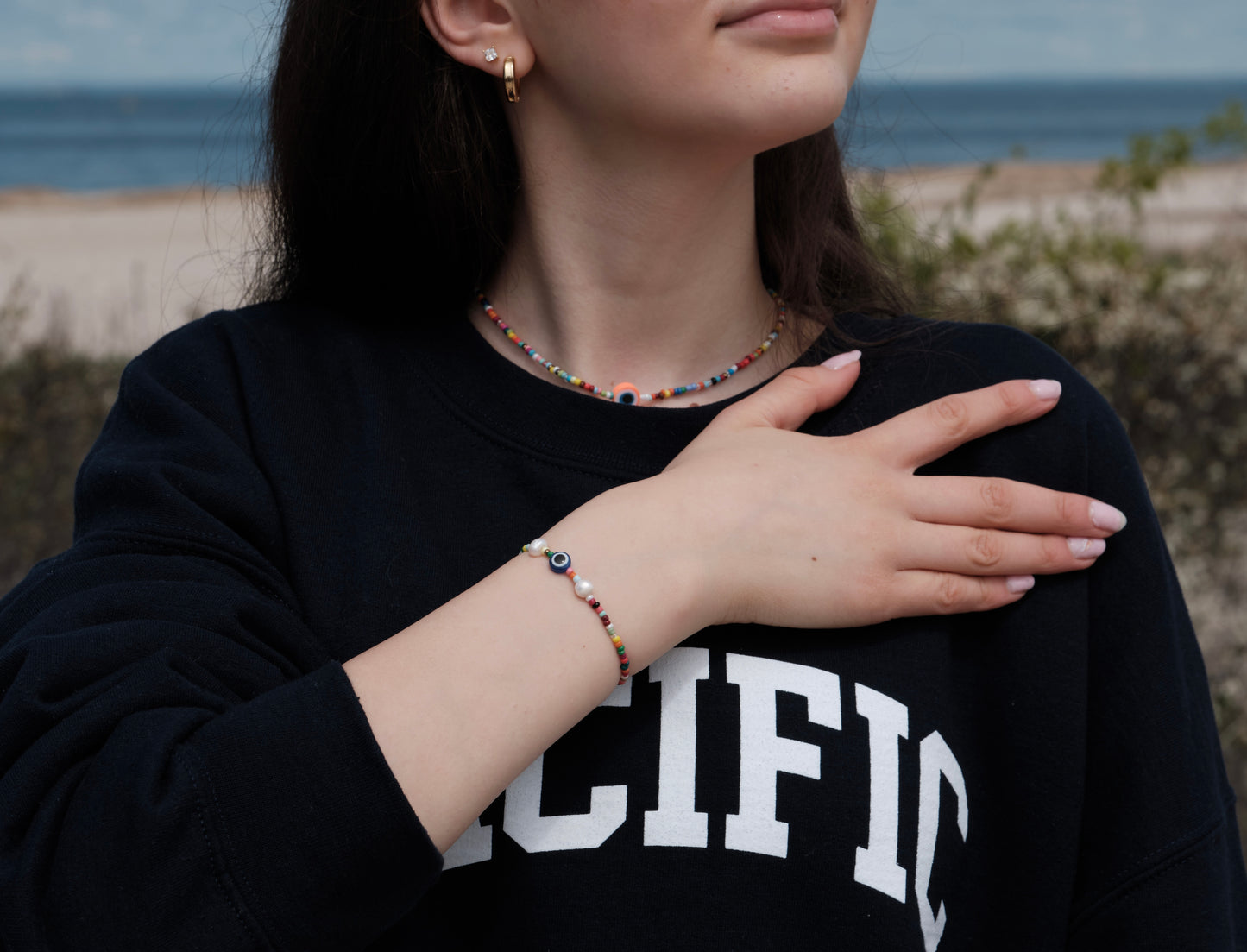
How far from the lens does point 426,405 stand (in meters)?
1.40

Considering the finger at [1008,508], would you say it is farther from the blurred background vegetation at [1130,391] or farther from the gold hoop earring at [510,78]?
the blurred background vegetation at [1130,391]

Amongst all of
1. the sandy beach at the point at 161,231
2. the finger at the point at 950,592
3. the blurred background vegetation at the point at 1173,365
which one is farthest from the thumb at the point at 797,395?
the blurred background vegetation at the point at 1173,365

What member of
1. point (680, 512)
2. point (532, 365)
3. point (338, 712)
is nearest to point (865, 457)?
point (680, 512)

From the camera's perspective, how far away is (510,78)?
1.41 meters

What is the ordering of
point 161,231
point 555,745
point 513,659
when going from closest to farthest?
1. point 513,659
2. point 555,745
3. point 161,231

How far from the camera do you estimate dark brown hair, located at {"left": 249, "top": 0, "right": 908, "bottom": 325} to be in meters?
1.49

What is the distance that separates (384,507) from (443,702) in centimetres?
31

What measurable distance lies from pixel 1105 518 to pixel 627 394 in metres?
0.59

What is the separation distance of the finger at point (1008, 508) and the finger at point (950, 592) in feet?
0.21

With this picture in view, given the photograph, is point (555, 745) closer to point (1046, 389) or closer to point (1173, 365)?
point (1046, 389)

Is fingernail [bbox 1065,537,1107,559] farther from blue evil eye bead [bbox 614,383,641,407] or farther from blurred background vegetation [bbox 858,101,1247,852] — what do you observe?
blurred background vegetation [bbox 858,101,1247,852]

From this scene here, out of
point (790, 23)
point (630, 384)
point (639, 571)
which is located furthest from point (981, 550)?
point (790, 23)

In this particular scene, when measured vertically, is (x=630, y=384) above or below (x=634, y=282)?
below

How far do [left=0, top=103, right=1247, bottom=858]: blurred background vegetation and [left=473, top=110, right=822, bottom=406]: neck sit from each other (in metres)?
2.26
